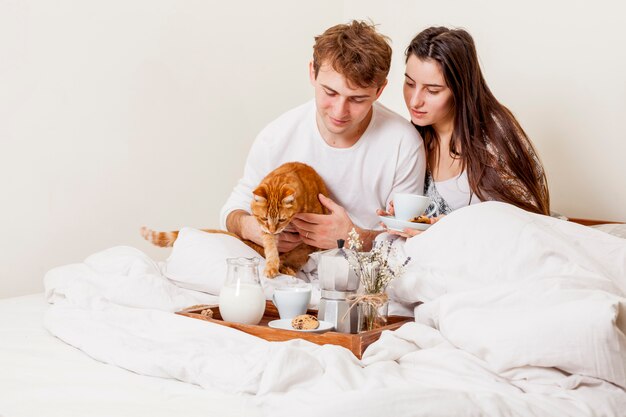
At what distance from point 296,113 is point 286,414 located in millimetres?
1504

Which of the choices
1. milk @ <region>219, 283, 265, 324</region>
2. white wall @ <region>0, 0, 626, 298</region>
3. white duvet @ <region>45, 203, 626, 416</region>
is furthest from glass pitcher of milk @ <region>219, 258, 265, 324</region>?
white wall @ <region>0, 0, 626, 298</region>

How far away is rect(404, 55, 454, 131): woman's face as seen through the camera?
2.38m

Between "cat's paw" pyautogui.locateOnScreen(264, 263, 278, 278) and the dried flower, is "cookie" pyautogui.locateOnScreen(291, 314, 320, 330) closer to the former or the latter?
the dried flower

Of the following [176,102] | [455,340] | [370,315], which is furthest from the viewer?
[176,102]

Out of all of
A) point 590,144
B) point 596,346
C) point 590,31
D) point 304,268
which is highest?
point 590,31

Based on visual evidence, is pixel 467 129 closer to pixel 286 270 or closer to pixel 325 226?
pixel 325 226

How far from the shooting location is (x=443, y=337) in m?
1.49

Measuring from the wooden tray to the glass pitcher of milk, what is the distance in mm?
32

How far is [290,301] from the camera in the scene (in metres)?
1.74

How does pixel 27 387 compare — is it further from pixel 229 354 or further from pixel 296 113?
pixel 296 113

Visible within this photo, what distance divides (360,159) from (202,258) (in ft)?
2.10

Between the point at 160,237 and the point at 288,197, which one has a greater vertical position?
the point at 288,197

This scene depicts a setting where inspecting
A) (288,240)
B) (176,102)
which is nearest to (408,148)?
(288,240)

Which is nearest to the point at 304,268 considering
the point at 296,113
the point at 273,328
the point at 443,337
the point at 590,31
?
the point at 296,113
